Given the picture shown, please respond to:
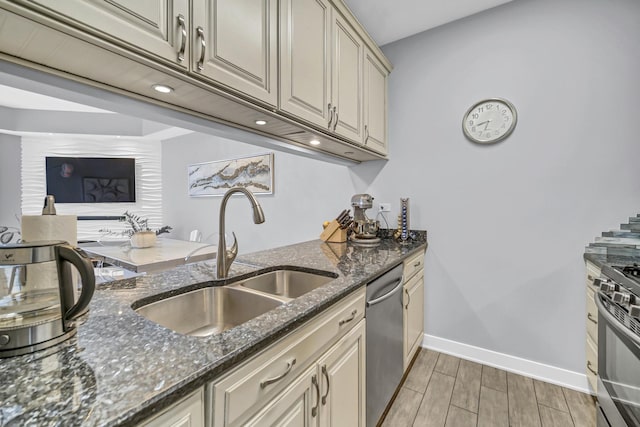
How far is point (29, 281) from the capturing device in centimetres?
63

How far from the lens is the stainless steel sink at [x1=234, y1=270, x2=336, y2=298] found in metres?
1.40

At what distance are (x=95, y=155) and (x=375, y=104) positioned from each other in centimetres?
458

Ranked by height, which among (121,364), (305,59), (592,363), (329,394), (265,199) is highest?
(305,59)

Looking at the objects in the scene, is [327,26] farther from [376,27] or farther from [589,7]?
[589,7]

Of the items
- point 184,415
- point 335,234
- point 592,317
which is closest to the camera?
point 184,415

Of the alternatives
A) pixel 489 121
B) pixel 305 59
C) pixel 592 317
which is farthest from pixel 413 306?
pixel 305 59

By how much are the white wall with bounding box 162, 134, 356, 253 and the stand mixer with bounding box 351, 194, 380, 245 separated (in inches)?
16.2

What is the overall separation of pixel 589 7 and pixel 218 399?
292cm

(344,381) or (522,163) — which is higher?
(522,163)

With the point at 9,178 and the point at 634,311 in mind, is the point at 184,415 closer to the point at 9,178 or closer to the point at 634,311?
the point at 634,311

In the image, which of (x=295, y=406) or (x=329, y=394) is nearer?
(x=295, y=406)

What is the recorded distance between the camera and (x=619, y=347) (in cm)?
104

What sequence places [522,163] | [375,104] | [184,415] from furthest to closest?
[375,104] < [522,163] < [184,415]

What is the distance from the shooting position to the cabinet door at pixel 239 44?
952 mm
